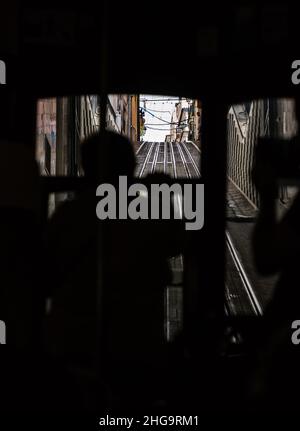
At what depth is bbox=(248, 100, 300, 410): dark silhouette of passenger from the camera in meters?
1.97

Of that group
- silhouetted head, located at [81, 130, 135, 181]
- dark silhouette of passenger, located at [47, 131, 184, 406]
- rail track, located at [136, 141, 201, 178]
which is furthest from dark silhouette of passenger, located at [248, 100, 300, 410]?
rail track, located at [136, 141, 201, 178]

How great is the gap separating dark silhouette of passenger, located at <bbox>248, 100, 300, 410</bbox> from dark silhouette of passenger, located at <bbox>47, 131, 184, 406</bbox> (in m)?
0.65

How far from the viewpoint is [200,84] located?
328 centimetres

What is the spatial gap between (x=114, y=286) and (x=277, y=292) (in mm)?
838

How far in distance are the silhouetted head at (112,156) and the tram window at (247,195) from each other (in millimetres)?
635

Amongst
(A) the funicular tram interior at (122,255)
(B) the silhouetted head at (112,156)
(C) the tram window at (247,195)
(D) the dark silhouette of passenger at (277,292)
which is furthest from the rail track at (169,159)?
(D) the dark silhouette of passenger at (277,292)

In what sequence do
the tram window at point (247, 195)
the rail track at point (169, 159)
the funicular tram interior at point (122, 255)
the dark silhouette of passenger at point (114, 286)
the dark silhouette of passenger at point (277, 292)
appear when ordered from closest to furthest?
the dark silhouette of passenger at point (277, 292)
the funicular tram interior at point (122, 255)
the dark silhouette of passenger at point (114, 286)
the tram window at point (247, 195)
the rail track at point (169, 159)

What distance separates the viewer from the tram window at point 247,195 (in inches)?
159

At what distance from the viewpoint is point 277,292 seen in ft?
8.15

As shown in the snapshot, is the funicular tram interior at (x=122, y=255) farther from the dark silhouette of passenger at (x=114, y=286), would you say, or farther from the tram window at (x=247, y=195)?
the tram window at (x=247, y=195)

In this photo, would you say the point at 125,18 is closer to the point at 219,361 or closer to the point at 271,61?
the point at 271,61

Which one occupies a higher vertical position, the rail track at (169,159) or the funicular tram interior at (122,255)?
the rail track at (169,159)

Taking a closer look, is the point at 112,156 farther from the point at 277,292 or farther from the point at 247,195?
the point at 247,195

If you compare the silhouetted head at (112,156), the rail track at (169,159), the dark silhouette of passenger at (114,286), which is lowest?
the dark silhouette of passenger at (114,286)
